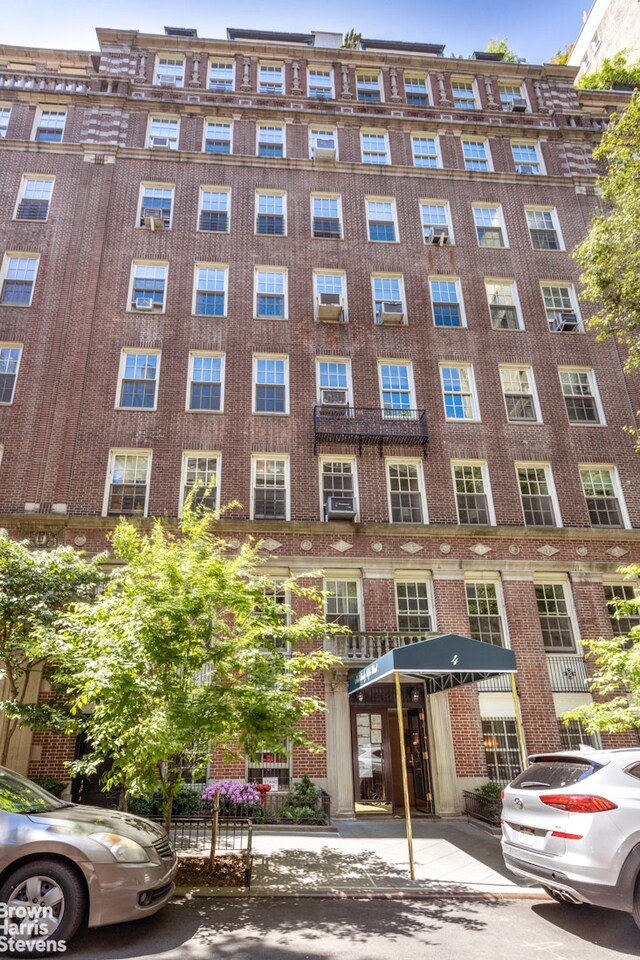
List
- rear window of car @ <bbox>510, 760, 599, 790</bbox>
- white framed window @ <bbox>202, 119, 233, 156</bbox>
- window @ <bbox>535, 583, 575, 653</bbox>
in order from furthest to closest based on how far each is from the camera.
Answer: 1. white framed window @ <bbox>202, 119, 233, 156</bbox>
2. window @ <bbox>535, 583, 575, 653</bbox>
3. rear window of car @ <bbox>510, 760, 599, 790</bbox>

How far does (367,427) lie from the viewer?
18391 millimetres

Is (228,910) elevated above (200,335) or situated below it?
below

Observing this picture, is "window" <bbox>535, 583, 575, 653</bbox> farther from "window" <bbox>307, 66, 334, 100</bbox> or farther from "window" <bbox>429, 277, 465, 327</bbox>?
"window" <bbox>307, 66, 334, 100</bbox>

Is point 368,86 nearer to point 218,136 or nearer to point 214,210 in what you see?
point 218,136

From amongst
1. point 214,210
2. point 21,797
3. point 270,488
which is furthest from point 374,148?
point 21,797

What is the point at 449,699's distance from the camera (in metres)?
15.4

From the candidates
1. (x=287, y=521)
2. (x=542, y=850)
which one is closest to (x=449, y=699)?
(x=287, y=521)

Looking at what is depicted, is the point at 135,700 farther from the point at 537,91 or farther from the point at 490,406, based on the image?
the point at 537,91

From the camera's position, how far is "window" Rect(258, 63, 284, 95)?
965 inches

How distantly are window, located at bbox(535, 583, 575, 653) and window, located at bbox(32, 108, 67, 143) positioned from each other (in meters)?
24.2

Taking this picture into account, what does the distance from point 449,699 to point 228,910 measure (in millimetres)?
9445

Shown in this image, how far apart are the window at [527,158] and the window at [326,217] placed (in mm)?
8205

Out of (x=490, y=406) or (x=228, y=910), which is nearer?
Answer: (x=228, y=910)

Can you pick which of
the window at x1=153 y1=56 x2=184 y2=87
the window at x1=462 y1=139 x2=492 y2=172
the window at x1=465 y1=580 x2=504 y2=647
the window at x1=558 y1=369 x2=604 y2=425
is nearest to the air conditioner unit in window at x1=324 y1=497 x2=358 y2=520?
the window at x1=465 y1=580 x2=504 y2=647
